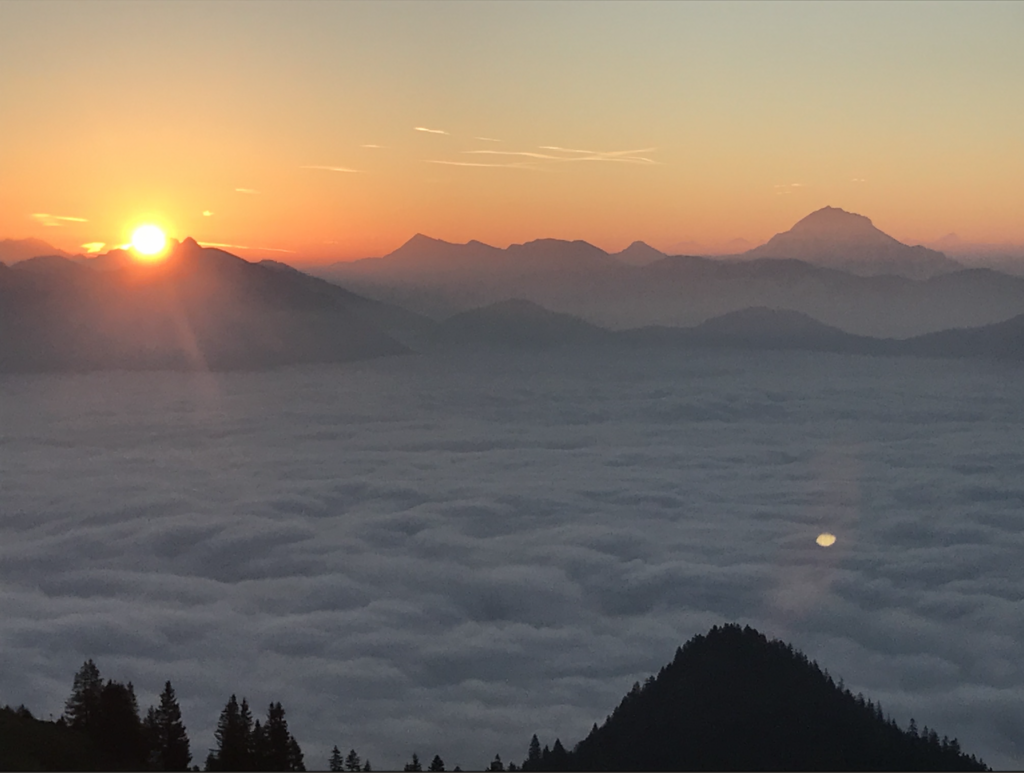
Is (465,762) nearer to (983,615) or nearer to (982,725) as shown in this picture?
(982,725)

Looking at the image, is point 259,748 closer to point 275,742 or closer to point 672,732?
point 275,742

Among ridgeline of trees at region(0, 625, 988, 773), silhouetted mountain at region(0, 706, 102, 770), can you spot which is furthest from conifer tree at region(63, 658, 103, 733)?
silhouetted mountain at region(0, 706, 102, 770)

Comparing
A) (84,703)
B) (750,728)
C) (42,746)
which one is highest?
(750,728)

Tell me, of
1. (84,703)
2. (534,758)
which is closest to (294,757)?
(84,703)

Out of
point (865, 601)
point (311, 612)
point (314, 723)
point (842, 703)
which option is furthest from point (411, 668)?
point (865, 601)

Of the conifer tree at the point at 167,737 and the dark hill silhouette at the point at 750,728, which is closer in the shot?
the conifer tree at the point at 167,737

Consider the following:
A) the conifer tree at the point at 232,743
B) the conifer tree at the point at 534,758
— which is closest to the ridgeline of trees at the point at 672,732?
the conifer tree at the point at 232,743

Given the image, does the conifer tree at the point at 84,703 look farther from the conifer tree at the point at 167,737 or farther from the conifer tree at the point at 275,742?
the conifer tree at the point at 275,742
